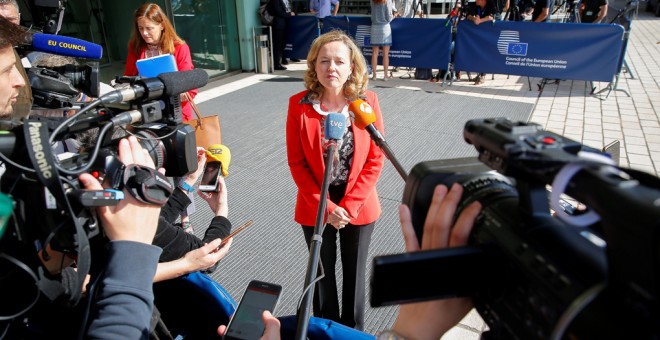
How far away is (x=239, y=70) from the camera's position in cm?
887

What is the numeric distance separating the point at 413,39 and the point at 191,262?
7.09 m

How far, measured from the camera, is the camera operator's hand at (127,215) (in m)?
0.94

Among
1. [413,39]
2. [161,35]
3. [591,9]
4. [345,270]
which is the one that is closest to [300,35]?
[413,39]

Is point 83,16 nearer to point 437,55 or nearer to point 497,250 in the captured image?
point 437,55

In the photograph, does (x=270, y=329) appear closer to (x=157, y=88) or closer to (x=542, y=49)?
(x=157, y=88)

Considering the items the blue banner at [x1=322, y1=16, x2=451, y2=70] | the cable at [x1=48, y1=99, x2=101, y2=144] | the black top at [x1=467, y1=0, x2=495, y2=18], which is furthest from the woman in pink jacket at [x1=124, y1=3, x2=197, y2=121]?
the black top at [x1=467, y1=0, x2=495, y2=18]

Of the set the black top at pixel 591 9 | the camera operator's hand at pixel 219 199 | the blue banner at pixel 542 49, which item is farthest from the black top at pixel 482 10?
the camera operator's hand at pixel 219 199

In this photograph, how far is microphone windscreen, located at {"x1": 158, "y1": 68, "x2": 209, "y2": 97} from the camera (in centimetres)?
123

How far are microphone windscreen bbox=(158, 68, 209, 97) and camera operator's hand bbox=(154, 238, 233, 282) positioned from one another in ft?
1.97

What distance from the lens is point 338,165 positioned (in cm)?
209

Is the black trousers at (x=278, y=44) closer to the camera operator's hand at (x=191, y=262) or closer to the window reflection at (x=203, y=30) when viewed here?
the window reflection at (x=203, y=30)

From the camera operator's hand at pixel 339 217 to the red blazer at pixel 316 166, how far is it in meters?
0.04

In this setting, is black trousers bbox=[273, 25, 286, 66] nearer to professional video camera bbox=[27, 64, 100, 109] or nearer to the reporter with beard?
professional video camera bbox=[27, 64, 100, 109]

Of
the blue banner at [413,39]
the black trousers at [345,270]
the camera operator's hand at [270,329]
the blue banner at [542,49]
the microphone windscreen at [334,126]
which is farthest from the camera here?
the blue banner at [413,39]
